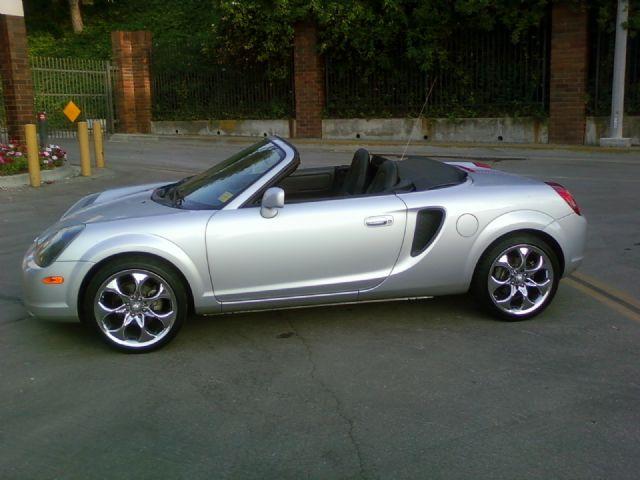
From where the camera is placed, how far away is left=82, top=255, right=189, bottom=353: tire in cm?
459

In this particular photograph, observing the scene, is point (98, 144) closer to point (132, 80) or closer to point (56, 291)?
point (132, 80)

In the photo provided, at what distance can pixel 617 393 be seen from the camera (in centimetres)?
397

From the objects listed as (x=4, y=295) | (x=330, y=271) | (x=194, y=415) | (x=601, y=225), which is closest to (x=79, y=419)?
(x=194, y=415)

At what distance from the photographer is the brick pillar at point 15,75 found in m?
13.5

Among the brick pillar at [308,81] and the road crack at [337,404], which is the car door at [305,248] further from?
the brick pillar at [308,81]

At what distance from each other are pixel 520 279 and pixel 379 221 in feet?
3.82

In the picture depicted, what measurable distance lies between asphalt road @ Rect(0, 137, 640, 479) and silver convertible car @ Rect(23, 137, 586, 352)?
0.97 ft

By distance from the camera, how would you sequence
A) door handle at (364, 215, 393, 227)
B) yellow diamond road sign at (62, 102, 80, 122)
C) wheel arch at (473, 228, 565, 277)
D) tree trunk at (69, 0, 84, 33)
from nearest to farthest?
door handle at (364, 215, 393, 227) < wheel arch at (473, 228, 565, 277) < yellow diamond road sign at (62, 102, 80, 122) < tree trunk at (69, 0, 84, 33)

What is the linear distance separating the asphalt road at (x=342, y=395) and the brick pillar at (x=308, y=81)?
47.4ft

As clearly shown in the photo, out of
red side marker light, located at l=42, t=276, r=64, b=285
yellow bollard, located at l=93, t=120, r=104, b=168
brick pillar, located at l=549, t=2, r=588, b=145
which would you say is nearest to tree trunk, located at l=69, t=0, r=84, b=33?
yellow bollard, located at l=93, t=120, r=104, b=168

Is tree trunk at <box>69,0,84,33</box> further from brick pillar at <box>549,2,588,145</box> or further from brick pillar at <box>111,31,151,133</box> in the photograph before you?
brick pillar at <box>549,2,588,145</box>

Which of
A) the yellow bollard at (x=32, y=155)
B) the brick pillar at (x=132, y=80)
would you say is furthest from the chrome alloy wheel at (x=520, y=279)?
the brick pillar at (x=132, y=80)

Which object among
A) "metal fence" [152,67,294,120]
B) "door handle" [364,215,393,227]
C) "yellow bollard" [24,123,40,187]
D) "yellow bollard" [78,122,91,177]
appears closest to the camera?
"door handle" [364,215,393,227]

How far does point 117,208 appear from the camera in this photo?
518 cm
